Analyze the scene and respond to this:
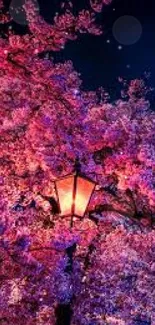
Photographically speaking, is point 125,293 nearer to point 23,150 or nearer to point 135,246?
point 135,246

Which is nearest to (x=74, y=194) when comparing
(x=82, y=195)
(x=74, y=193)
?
(x=74, y=193)

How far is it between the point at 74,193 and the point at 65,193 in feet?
0.67

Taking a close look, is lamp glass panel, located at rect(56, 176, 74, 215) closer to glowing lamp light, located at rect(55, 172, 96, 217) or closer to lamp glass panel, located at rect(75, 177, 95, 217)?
glowing lamp light, located at rect(55, 172, 96, 217)

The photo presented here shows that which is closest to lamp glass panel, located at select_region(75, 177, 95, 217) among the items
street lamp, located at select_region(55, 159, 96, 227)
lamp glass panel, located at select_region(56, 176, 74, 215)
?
street lamp, located at select_region(55, 159, 96, 227)

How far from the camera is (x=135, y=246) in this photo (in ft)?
70.6

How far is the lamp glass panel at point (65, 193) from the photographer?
855 cm

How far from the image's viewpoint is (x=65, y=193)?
28.4ft

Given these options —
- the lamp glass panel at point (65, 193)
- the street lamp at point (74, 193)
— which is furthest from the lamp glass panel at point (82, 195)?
the lamp glass panel at point (65, 193)

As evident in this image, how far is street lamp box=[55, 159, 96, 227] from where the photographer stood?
28.0 feet

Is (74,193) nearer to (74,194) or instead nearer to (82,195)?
(74,194)

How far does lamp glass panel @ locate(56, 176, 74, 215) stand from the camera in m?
8.55

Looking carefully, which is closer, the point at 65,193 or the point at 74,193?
the point at 74,193

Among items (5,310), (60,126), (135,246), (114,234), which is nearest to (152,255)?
(135,246)

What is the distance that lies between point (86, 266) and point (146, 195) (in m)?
4.40
